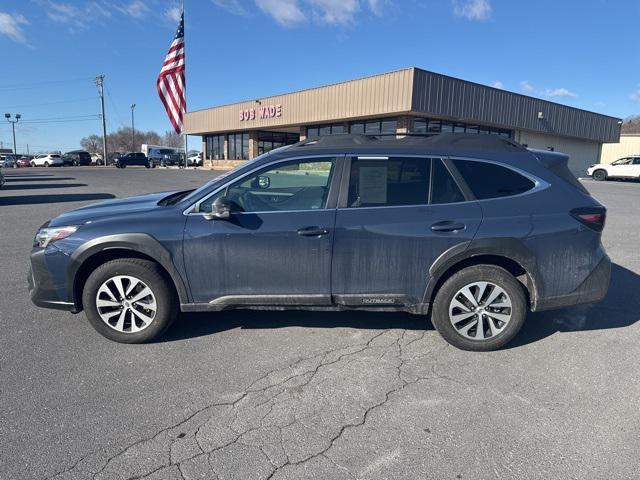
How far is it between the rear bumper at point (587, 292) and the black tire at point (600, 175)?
3455 centimetres

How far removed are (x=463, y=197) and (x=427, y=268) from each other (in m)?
0.67

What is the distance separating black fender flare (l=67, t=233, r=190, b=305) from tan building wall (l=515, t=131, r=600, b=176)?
3245 centimetres

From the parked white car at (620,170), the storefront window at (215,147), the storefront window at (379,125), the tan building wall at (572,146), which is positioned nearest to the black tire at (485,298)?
the storefront window at (379,125)

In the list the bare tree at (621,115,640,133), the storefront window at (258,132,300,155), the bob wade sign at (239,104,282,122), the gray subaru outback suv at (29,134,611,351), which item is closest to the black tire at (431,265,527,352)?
the gray subaru outback suv at (29,134,611,351)

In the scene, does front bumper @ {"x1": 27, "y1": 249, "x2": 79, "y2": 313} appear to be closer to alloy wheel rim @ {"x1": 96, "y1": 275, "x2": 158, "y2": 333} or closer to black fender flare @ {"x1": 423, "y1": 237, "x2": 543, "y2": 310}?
alloy wheel rim @ {"x1": 96, "y1": 275, "x2": 158, "y2": 333}

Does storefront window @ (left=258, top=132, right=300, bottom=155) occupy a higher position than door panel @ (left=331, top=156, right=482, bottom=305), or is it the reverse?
storefront window @ (left=258, top=132, right=300, bottom=155)

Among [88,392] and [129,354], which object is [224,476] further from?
[129,354]

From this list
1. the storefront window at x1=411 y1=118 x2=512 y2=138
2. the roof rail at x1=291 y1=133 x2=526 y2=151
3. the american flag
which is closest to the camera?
the roof rail at x1=291 y1=133 x2=526 y2=151

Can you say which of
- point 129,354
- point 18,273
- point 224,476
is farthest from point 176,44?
point 224,476

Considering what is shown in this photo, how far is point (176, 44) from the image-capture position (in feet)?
55.3

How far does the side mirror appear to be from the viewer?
3.42 meters

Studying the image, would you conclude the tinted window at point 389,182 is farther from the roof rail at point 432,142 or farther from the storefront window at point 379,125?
the storefront window at point 379,125

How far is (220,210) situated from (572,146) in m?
40.7

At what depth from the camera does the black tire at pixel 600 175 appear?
32219mm
